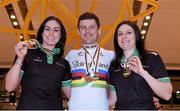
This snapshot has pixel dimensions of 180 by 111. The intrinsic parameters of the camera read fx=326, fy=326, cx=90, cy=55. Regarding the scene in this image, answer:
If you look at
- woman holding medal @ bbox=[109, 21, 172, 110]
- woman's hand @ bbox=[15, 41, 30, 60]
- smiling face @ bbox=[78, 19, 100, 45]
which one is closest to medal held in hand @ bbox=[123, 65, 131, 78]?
woman holding medal @ bbox=[109, 21, 172, 110]

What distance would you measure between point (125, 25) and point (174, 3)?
4.02 meters

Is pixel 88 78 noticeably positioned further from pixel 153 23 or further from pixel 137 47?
pixel 153 23

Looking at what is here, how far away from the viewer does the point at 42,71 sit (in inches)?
97.9

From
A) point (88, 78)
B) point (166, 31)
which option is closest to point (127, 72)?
point (88, 78)

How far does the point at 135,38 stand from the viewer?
98.6 inches

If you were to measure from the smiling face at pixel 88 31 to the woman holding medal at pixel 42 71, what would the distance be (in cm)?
17

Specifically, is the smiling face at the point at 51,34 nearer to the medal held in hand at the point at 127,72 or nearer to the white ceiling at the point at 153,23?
the medal held in hand at the point at 127,72

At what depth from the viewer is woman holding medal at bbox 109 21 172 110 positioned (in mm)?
2297

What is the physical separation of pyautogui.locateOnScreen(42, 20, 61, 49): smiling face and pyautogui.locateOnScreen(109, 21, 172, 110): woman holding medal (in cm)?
48

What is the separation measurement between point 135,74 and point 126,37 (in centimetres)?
30

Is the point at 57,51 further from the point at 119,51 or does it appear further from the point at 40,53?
the point at 119,51

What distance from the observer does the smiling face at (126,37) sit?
8.13 feet

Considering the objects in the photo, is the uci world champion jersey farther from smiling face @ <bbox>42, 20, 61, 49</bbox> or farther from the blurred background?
the blurred background

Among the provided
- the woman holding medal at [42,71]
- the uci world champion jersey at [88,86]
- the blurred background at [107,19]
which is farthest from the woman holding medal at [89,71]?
the blurred background at [107,19]
